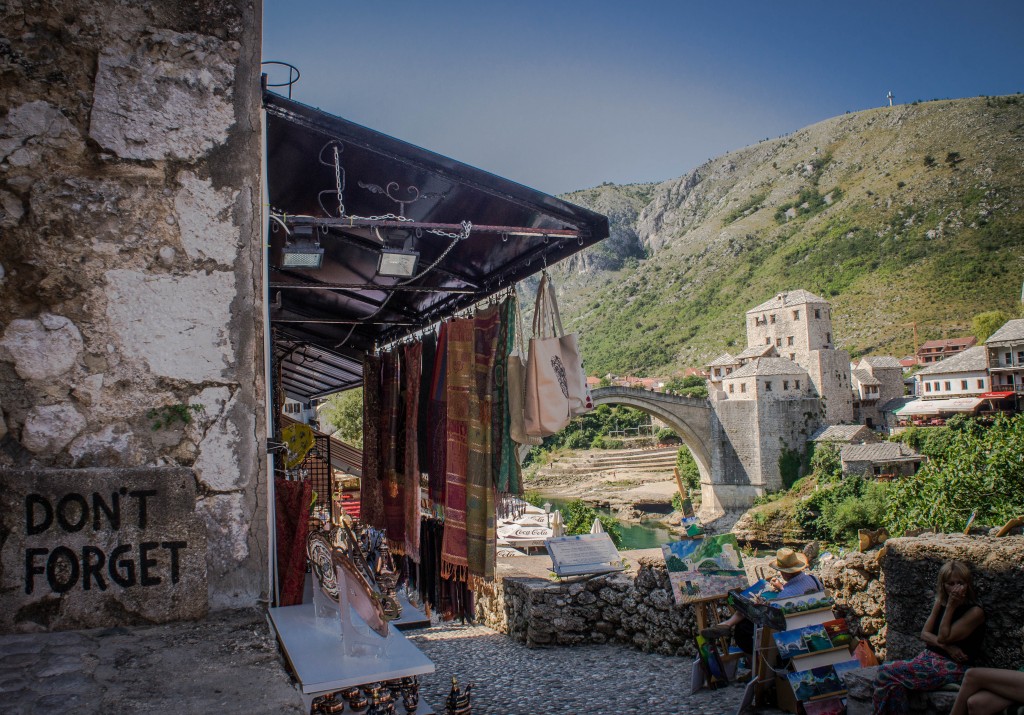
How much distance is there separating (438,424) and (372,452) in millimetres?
1445

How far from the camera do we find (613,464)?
181 feet

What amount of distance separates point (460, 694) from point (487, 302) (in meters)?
2.31

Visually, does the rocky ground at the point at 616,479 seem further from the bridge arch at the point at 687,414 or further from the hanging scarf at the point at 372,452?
the hanging scarf at the point at 372,452

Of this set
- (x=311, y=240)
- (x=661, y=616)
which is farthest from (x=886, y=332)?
(x=311, y=240)

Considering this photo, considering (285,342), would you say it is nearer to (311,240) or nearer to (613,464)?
(311,240)

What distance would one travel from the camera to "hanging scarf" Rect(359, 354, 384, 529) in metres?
4.99

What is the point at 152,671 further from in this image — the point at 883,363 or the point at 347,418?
the point at 883,363

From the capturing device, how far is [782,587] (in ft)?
14.7

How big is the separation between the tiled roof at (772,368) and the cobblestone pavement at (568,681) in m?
34.9

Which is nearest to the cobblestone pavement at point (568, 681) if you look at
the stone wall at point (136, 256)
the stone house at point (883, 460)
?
the stone wall at point (136, 256)

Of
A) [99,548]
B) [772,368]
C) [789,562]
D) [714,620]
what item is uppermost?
[772,368]

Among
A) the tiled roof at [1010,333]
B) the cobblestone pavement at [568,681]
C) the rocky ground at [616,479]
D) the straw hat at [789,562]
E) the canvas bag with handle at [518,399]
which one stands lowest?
the rocky ground at [616,479]

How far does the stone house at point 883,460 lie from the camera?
104 ft

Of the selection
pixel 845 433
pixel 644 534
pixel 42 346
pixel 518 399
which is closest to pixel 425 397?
pixel 518 399
